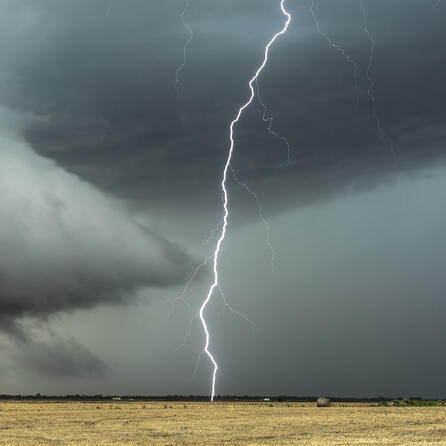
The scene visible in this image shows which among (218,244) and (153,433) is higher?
(218,244)

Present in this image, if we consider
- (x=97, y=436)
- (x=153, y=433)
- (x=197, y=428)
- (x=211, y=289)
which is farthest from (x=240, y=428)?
(x=211, y=289)

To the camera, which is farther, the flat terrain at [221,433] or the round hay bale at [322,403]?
the round hay bale at [322,403]

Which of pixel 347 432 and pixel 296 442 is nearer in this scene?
pixel 296 442

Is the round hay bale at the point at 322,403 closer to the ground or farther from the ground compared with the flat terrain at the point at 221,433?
farther from the ground

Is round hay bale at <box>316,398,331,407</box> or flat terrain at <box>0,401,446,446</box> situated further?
round hay bale at <box>316,398,331,407</box>

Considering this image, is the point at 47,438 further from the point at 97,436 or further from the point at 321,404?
the point at 321,404

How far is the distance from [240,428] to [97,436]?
29.4 ft

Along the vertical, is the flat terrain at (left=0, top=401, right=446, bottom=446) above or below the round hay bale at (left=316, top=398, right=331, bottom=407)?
below

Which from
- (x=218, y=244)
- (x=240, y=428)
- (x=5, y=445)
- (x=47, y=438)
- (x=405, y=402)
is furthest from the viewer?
(x=405, y=402)

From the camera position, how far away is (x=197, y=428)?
133ft

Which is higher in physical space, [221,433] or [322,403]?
[322,403]

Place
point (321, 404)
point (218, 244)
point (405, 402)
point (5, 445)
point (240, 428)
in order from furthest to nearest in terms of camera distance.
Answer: point (405, 402) → point (321, 404) → point (218, 244) → point (240, 428) → point (5, 445)

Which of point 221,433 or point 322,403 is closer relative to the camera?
point 221,433

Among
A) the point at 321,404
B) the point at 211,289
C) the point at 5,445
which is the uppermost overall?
the point at 211,289
